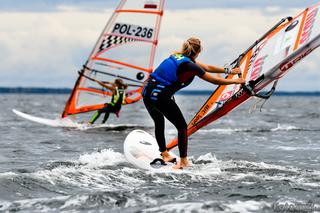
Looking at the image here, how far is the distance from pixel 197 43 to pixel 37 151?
4.65m

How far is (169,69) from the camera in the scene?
7.50 m

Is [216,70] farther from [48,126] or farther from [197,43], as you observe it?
[48,126]

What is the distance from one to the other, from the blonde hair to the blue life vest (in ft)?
0.27

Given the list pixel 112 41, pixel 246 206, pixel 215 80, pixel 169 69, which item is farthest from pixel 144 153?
pixel 112 41

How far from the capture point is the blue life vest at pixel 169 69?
744cm

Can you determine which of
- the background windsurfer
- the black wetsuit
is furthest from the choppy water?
the background windsurfer

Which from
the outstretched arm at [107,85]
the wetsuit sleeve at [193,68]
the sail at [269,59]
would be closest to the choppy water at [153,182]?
the sail at [269,59]

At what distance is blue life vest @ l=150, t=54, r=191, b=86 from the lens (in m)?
7.44

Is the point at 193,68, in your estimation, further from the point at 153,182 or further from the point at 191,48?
the point at 153,182

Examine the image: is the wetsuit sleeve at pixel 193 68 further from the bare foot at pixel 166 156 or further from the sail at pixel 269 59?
the bare foot at pixel 166 156

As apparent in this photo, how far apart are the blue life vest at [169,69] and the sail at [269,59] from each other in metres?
0.94

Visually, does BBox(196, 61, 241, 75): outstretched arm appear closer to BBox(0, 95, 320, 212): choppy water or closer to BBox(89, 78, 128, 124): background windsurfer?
BBox(0, 95, 320, 212): choppy water

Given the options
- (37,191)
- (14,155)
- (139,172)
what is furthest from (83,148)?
(37,191)

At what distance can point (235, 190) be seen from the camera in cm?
641
